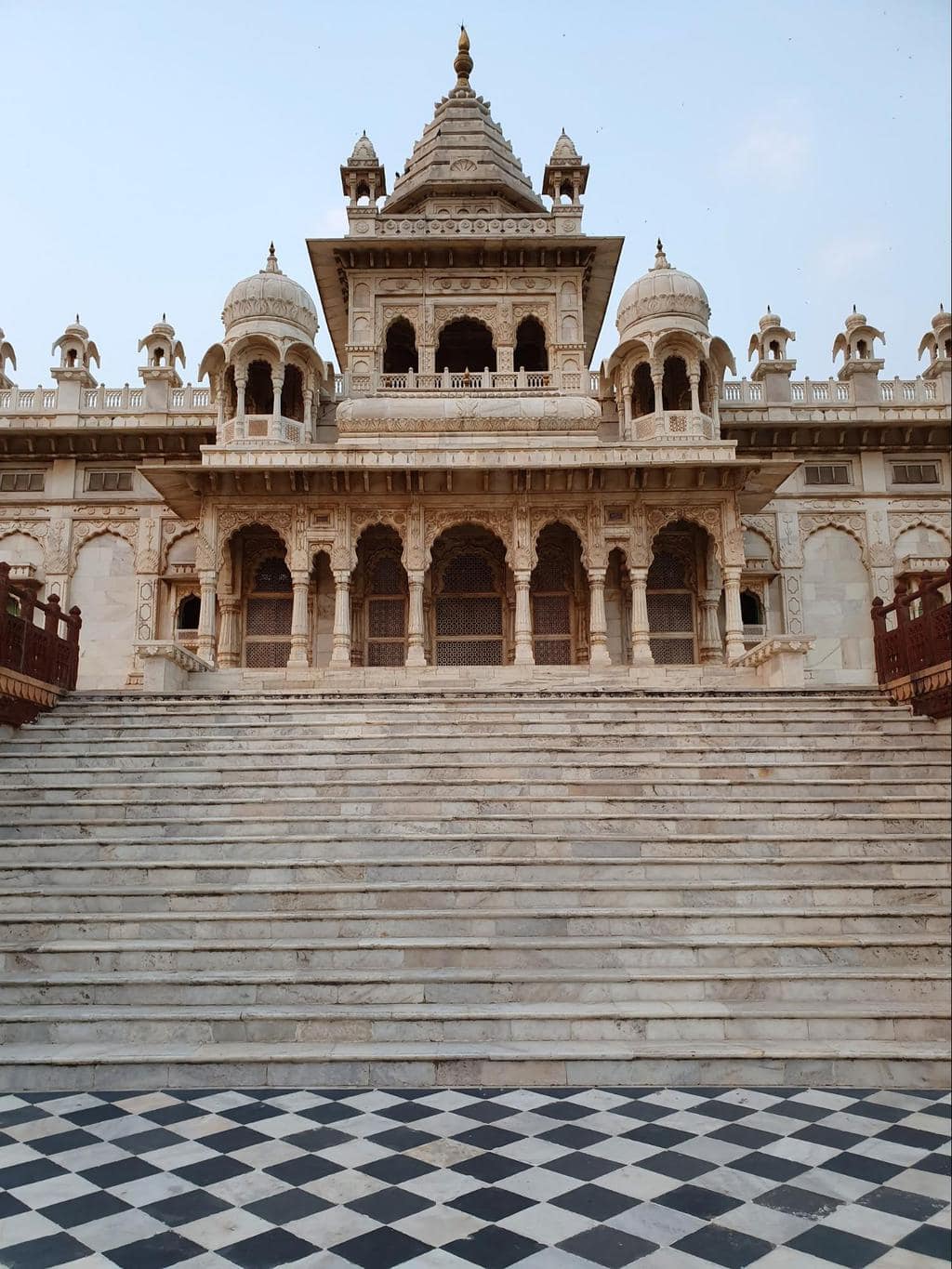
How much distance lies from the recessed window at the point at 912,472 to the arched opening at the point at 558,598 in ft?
26.5

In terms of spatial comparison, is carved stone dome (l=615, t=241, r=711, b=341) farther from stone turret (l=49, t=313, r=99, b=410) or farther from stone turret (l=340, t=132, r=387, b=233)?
stone turret (l=49, t=313, r=99, b=410)

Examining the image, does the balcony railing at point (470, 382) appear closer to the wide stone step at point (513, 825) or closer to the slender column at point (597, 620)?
the slender column at point (597, 620)

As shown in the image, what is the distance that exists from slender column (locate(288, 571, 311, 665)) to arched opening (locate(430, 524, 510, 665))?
263cm

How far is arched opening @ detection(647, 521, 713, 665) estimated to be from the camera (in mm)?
18438

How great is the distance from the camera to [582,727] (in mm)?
10164

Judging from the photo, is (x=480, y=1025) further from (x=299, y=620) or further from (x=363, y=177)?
(x=363, y=177)

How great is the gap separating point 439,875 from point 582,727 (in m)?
3.39

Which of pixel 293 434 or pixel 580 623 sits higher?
pixel 293 434

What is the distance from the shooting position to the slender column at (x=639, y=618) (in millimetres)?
16453

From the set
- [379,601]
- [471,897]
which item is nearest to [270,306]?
[379,601]

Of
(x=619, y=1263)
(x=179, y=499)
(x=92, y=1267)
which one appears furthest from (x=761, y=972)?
(x=179, y=499)

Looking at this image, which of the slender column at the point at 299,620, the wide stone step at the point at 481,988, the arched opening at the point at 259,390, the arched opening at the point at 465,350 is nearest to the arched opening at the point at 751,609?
the arched opening at the point at 465,350

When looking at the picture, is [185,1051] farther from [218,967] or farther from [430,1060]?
[430,1060]

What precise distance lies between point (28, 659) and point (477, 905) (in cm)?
636
